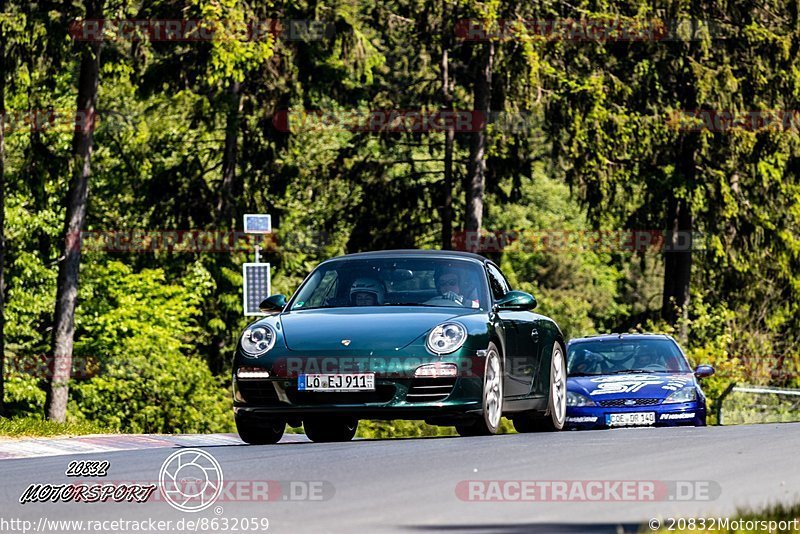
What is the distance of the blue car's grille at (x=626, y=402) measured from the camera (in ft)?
61.1

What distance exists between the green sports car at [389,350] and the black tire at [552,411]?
0.71m

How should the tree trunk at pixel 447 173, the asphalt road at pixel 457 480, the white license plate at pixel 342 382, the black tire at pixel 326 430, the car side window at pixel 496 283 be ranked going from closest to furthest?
the asphalt road at pixel 457 480 → the white license plate at pixel 342 382 → the car side window at pixel 496 283 → the black tire at pixel 326 430 → the tree trunk at pixel 447 173

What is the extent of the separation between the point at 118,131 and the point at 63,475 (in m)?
29.7

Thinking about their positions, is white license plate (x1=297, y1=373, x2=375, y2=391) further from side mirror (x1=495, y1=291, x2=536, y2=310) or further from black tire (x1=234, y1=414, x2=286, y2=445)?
side mirror (x1=495, y1=291, x2=536, y2=310)

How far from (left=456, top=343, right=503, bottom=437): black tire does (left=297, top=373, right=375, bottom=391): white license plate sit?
0.99 metres

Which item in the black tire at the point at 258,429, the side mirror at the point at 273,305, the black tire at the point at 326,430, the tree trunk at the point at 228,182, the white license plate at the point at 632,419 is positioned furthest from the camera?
the tree trunk at the point at 228,182

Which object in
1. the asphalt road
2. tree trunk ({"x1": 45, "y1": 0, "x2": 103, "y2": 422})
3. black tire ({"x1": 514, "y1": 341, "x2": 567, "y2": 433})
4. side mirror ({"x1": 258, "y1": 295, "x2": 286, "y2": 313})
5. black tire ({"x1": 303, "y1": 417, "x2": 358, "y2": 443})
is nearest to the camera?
the asphalt road

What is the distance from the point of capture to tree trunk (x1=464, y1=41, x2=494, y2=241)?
33.9 meters

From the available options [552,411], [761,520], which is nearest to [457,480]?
[761,520]

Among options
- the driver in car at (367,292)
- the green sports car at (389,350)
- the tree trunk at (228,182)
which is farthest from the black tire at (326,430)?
the tree trunk at (228,182)

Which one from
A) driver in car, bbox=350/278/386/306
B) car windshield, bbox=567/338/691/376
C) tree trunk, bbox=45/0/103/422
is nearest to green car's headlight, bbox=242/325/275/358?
driver in car, bbox=350/278/386/306

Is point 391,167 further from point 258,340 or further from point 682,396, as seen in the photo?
point 258,340

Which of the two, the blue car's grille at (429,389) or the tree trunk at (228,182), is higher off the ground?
the blue car's grille at (429,389)

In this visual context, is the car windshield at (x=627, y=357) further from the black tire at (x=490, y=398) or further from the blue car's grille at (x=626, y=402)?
the black tire at (x=490, y=398)
